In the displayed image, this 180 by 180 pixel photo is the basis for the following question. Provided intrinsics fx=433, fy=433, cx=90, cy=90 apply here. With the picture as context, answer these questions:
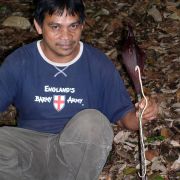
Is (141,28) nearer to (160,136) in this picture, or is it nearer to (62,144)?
(160,136)

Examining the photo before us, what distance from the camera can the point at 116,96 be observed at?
3.83 meters

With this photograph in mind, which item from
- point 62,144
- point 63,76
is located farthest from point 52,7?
point 62,144

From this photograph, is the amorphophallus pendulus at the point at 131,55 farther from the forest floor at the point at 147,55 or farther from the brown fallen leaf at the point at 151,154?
the brown fallen leaf at the point at 151,154

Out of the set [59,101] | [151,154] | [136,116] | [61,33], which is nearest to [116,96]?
[136,116]

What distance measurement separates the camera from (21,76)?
371 cm

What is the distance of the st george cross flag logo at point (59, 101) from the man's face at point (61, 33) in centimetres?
35

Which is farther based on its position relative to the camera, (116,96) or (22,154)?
(116,96)

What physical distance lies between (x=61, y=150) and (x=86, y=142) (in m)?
0.27

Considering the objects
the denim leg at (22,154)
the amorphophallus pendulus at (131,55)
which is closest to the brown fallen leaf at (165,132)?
the denim leg at (22,154)

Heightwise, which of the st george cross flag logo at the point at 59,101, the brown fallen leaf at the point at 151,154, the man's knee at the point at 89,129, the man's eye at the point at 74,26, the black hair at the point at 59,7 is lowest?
the brown fallen leaf at the point at 151,154

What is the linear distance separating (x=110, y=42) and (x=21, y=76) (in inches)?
155

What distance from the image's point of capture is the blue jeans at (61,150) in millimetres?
3381

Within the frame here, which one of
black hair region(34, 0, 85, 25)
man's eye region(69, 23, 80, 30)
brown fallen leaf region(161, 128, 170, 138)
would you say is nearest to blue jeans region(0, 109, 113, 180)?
man's eye region(69, 23, 80, 30)

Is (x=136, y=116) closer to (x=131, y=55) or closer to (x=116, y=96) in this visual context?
(x=116, y=96)
